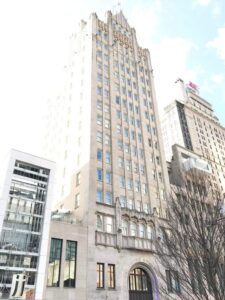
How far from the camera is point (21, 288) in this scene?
77.6ft

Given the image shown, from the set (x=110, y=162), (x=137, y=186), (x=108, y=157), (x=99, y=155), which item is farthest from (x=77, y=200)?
(x=137, y=186)

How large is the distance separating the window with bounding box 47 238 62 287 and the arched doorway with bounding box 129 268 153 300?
9.69 metres

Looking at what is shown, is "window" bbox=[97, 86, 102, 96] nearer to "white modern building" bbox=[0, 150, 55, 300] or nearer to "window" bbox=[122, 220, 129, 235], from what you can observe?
"white modern building" bbox=[0, 150, 55, 300]

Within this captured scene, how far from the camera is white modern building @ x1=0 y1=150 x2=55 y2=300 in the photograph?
2496 centimetres

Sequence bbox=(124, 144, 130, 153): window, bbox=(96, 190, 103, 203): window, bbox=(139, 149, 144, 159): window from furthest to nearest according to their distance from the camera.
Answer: bbox=(139, 149, 144, 159): window
bbox=(124, 144, 130, 153): window
bbox=(96, 190, 103, 203): window

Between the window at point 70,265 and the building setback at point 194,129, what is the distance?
62.9 metres

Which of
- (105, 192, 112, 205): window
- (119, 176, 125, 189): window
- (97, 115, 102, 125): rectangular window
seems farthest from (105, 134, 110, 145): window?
(105, 192, 112, 205): window

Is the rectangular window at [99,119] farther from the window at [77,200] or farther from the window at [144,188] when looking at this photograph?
the window at [77,200]

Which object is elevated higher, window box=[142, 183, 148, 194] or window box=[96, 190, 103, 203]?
window box=[142, 183, 148, 194]

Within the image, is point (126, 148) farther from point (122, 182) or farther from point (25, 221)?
point (25, 221)

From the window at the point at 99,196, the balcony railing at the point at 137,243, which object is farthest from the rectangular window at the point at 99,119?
the balcony railing at the point at 137,243

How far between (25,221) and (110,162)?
648 inches

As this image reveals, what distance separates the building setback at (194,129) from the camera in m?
91.3

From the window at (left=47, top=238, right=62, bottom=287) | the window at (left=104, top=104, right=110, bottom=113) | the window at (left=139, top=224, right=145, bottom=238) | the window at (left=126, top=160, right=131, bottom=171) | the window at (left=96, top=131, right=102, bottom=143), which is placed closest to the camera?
the window at (left=47, top=238, right=62, bottom=287)
